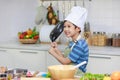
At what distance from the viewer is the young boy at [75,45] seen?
7.39 ft

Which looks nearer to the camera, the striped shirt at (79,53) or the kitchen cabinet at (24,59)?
the striped shirt at (79,53)

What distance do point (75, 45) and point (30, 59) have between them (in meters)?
1.38

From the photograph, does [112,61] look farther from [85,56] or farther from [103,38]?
[85,56]

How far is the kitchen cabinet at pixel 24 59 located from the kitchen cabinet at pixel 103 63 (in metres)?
0.61

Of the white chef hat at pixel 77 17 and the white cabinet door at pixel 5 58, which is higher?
the white chef hat at pixel 77 17

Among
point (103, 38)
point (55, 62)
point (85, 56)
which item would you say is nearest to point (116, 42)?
point (103, 38)

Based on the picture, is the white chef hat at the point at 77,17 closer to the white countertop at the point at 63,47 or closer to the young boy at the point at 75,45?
the young boy at the point at 75,45

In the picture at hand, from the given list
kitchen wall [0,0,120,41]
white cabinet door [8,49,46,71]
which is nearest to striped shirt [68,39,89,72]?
white cabinet door [8,49,46,71]

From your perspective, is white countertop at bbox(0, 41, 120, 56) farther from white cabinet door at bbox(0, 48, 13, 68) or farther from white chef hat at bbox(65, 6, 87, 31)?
white chef hat at bbox(65, 6, 87, 31)

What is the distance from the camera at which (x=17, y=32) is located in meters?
4.20

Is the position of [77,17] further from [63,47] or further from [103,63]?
[63,47]

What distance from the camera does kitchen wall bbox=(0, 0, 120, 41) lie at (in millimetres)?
3639

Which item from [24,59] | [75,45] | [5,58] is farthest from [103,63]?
[5,58]

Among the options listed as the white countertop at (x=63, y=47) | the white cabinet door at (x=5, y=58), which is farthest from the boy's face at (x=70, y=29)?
the white cabinet door at (x=5, y=58)
